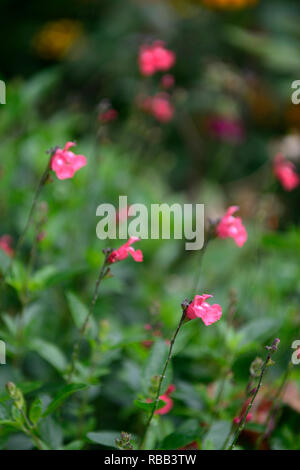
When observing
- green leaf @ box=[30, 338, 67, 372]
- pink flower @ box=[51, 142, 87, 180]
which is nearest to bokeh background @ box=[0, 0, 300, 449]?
green leaf @ box=[30, 338, 67, 372]

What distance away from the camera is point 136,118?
214 centimetres

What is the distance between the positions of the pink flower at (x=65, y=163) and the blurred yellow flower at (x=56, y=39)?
11.4 ft

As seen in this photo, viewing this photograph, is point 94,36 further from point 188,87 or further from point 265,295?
point 265,295

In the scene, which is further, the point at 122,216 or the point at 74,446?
the point at 122,216

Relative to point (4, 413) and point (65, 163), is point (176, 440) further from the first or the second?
point (65, 163)

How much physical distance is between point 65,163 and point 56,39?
352cm

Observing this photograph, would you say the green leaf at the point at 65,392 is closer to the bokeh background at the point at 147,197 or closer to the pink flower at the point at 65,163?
the bokeh background at the point at 147,197

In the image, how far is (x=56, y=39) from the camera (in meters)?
4.14

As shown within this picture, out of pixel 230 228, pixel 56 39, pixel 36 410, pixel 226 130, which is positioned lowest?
pixel 226 130

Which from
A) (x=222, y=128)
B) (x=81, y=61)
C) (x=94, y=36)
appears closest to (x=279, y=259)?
(x=222, y=128)

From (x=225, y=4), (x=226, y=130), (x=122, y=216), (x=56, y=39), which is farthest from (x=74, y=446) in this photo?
(x=56, y=39)

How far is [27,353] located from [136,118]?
1114 mm

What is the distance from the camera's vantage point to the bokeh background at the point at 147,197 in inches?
48.5

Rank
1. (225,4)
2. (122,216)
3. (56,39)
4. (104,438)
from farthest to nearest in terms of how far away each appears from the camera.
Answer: (56,39) < (225,4) < (122,216) < (104,438)
